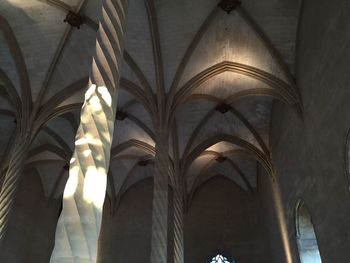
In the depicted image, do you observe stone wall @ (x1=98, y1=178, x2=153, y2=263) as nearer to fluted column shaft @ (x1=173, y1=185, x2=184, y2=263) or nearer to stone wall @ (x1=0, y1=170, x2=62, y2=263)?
stone wall @ (x1=0, y1=170, x2=62, y2=263)

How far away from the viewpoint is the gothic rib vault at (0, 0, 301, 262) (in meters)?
10.9

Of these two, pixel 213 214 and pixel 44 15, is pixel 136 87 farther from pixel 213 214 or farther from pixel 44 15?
pixel 213 214

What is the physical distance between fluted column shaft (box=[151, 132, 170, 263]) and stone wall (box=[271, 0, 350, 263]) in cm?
414

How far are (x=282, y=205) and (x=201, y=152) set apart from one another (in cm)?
433

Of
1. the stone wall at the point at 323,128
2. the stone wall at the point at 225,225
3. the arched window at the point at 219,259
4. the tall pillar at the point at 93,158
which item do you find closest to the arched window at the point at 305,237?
the stone wall at the point at 323,128

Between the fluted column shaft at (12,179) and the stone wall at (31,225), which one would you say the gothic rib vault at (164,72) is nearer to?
the fluted column shaft at (12,179)

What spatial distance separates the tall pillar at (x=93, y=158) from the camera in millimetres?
3180

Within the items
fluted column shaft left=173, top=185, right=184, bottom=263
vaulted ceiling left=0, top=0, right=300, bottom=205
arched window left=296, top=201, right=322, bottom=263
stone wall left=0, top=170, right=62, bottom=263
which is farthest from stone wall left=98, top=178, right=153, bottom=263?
arched window left=296, top=201, right=322, bottom=263

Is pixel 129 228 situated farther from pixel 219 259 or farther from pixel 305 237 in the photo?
pixel 305 237

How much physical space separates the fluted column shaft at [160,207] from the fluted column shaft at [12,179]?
13.5ft

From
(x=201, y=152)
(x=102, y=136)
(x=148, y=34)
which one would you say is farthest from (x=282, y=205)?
(x=102, y=136)

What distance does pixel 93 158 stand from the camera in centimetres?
366

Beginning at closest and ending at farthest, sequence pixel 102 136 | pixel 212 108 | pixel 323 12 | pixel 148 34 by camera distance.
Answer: pixel 102 136
pixel 323 12
pixel 148 34
pixel 212 108

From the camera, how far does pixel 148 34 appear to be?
11328 millimetres
